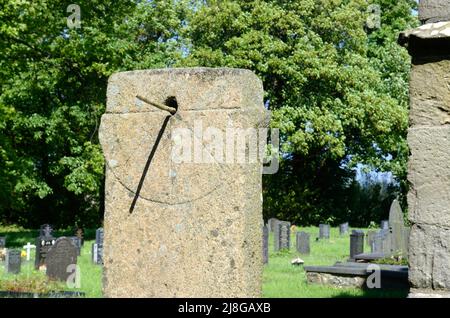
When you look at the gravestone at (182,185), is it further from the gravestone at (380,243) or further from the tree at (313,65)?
the tree at (313,65)

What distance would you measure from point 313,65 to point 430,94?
18.4 m

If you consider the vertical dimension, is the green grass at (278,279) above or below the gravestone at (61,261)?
below

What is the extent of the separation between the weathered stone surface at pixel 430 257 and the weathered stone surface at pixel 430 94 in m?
0.82

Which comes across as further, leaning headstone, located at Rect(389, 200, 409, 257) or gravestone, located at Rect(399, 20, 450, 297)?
leaning headstone, located at Rect(389, 200, 409, 257)

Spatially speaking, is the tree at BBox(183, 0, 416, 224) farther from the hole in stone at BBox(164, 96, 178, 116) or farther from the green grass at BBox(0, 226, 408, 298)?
the hole in stone at BBox(164, 96, 178, 116)

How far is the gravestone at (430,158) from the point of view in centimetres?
467

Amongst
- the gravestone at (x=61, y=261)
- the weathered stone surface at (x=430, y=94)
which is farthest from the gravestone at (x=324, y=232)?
the weathered stone surface at (x=430, y=94)

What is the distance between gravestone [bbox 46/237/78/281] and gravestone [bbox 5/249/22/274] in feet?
5.97

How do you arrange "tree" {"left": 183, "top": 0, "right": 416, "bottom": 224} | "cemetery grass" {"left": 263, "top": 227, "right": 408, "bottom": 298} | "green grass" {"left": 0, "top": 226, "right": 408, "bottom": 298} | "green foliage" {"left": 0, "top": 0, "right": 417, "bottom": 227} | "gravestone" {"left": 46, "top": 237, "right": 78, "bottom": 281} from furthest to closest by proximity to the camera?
1. "tree" {"left": 183, "top": 0, "right": 416, "bottom": 224}
2. "green foliage" {"left": 0, "top": 0, "right": 417, "bottom": 227}
3. "gravestone" {"left": 46, "top": 237, "right": 78, "bottom": 281}
4. "cemetery grass" {"left": 263, "top": 227, "right": 408, "bottom": 298}
5. "green grass" {"left": 0, "top": 226, "right": 408, "bottom": 298}

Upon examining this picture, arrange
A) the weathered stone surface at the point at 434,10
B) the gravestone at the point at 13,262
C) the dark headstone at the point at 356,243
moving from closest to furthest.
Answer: the weathered stone surface at the point at 434,10 < the gravestone at the point at 13,262 < the dark headstone at the point at 356,243

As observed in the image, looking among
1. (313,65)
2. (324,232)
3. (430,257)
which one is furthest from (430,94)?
(313,65)

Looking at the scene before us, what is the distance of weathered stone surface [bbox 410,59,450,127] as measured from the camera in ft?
15.6

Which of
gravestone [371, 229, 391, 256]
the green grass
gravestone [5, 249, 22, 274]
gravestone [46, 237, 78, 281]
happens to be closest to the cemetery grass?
the green grass
